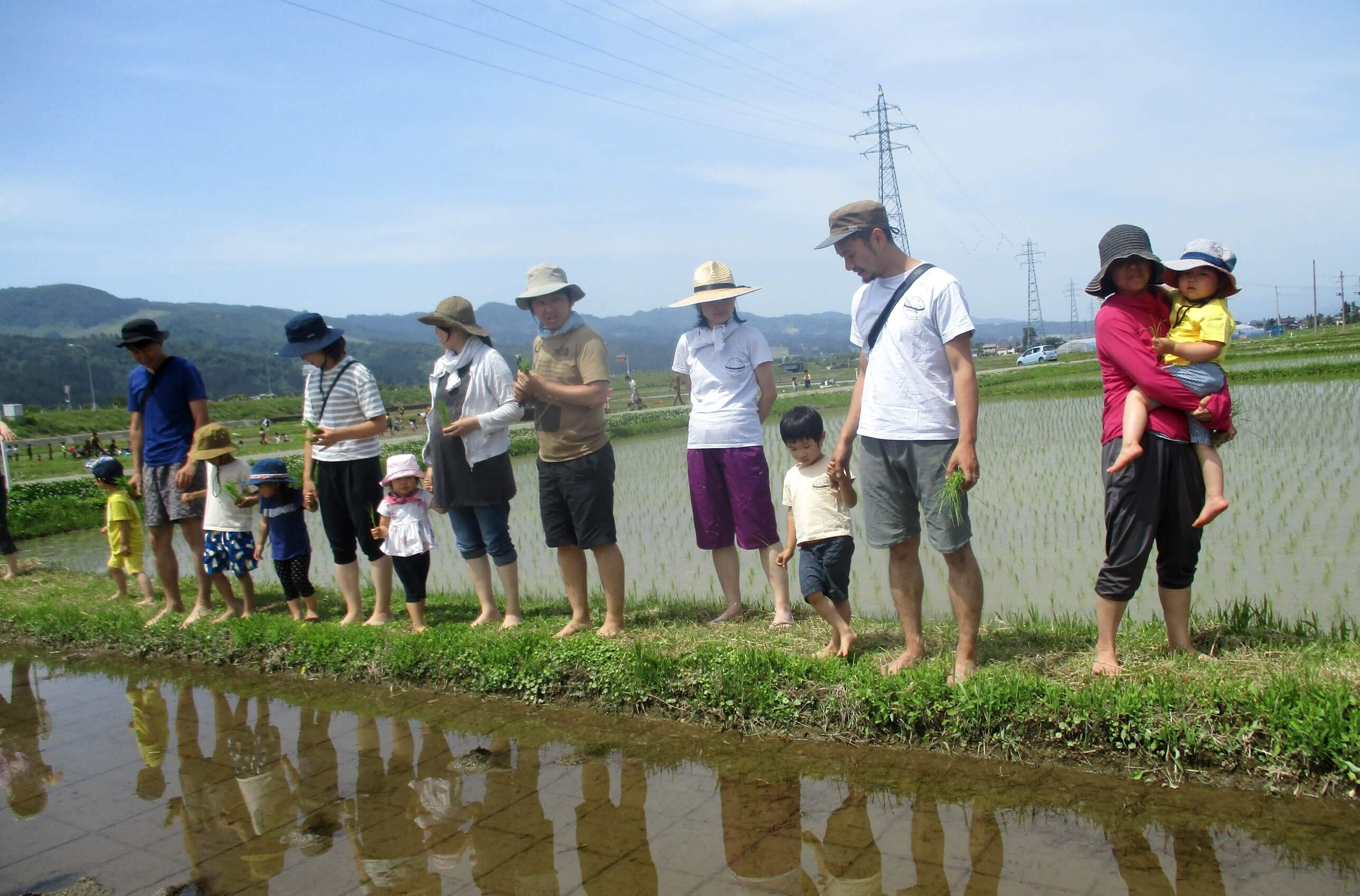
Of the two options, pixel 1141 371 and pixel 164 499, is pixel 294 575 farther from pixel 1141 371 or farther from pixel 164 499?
pixel 1141 371

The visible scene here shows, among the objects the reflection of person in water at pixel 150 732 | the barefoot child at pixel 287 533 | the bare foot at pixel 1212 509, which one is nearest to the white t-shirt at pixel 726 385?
the bare foot at pixel 1212 509

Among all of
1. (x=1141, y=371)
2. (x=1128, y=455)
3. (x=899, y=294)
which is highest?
(x=899, y=294)

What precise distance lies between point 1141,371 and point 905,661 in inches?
52.3

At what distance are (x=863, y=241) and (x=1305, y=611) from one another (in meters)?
2.35

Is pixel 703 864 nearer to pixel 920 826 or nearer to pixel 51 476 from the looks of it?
pixel 920 826

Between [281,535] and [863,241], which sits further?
[281,535]

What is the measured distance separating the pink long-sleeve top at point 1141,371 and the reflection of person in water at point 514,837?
223 centimetres

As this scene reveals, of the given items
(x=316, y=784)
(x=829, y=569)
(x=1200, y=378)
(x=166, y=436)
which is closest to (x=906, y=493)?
(x=829, y=569)

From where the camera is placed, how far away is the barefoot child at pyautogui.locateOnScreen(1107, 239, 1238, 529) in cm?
317

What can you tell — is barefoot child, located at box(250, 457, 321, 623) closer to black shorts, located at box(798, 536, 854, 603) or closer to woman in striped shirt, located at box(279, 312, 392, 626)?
woman in striped shirt, located at box(279, 312, 392, 626)

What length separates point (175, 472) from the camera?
5.67 m

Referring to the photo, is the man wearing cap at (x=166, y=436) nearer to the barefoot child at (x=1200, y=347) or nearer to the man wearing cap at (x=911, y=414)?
the man wearing cap at (x=911, y=414)

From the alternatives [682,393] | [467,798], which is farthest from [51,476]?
[682,393]

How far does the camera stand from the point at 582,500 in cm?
459
